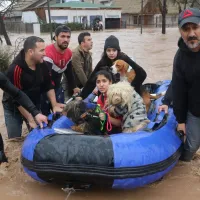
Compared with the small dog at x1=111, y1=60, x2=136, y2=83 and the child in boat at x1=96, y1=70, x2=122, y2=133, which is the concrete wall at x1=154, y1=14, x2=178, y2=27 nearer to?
the small dog at x1=111, y1=60, x2=136, y2=83

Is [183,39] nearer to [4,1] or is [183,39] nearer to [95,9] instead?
[4,1]

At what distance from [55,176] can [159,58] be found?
11.6 meters

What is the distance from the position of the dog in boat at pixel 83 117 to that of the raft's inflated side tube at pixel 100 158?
29 cm

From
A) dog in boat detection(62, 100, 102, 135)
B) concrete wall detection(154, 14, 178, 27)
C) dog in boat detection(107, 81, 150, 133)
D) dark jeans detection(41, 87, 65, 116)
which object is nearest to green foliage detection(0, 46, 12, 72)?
dark jeans detection(41, 87, 65, 116)

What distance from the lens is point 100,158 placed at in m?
3.05

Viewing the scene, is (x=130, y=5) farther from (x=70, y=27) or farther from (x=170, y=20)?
(x=70, y=27)

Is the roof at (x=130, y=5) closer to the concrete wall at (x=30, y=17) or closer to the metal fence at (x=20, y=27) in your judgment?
the concrete wall at (x=30, y=17)

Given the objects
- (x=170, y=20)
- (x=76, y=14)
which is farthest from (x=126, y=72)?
(x=170, y=20)

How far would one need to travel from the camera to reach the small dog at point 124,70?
427 centimetres

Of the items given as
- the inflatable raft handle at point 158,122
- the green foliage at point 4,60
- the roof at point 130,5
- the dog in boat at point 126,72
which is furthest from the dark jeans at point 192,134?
the roof at point 130,5

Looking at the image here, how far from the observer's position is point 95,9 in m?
41.6

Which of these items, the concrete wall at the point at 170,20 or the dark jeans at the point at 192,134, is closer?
the dark jeans at the point at 192,134

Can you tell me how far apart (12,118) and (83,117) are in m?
1.28

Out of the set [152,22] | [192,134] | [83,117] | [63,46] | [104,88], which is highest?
[63,46]
